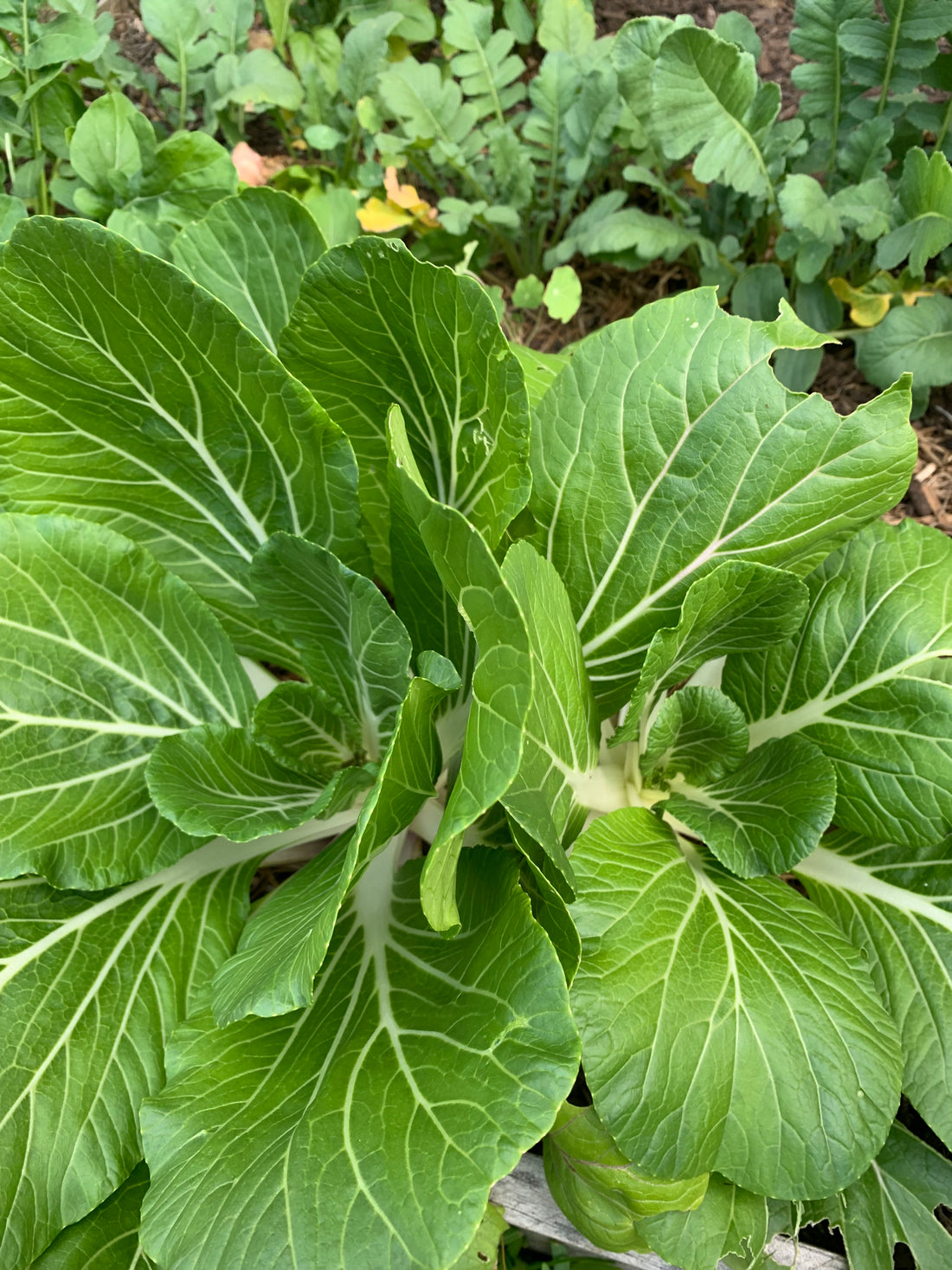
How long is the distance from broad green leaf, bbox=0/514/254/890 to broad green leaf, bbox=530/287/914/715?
542 mm

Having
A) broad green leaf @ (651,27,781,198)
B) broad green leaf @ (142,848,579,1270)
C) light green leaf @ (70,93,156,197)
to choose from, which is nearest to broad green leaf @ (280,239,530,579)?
broad green leaf @ (142,848,579,1270)

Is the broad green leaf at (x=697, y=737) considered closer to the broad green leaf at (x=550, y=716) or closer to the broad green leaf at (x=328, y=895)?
the broad green leaf at (x=550, y=716)

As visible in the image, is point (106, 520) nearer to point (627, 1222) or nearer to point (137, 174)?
point (137, 174)

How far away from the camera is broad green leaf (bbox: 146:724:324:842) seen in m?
1.15

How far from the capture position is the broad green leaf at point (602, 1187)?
3.79 feet

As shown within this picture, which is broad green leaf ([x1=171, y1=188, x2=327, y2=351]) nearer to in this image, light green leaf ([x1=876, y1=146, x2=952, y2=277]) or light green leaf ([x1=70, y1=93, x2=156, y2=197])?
light green leaf ([x1=70, y1=93, x2=156, y2=197])

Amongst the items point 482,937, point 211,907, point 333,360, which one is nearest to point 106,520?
point 333,360

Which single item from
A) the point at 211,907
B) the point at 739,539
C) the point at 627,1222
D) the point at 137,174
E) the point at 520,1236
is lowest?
the point at 520,1236

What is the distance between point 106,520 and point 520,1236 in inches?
51.0

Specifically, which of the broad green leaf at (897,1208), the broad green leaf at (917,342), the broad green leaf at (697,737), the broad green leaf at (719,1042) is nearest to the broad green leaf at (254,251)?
the broad green leaf at (697,737)

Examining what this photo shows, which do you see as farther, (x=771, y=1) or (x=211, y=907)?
(x=771, y=1)

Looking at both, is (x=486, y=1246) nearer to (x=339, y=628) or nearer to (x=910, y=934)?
(x=910, y=934)

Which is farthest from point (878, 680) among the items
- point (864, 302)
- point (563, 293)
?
point (563, 293)

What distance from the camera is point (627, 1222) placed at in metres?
1.21
